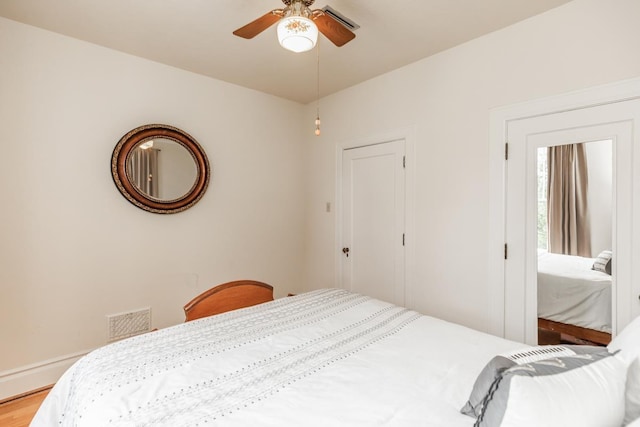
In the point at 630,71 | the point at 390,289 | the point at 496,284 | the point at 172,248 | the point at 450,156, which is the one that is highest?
the point at 630,71

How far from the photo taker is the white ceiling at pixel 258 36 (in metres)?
1.91

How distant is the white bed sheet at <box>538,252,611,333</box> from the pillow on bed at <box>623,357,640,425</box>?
1076mm

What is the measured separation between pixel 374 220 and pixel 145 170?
2.12 m

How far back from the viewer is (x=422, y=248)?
262cm

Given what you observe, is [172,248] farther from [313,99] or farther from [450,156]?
[450,156]

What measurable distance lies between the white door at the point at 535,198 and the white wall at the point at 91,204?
243cm

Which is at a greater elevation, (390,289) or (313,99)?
(313,99)

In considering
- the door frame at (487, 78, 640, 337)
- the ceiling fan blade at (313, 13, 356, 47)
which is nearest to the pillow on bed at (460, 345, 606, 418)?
the door frame at (487, 78, 640, 337)

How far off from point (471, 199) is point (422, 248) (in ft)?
1.89

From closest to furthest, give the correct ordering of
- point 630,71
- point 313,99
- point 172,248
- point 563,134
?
point 630,71
point 563,134
point 172,248
point 313,99

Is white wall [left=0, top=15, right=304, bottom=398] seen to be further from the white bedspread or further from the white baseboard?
the white bedspread

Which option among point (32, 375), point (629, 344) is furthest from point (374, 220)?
point (32, 375)

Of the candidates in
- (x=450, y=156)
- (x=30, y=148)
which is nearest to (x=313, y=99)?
(x=450, y=156)

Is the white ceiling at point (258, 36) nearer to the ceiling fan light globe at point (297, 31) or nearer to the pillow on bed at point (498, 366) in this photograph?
the ceiling fan light globe at point (297, 31)
